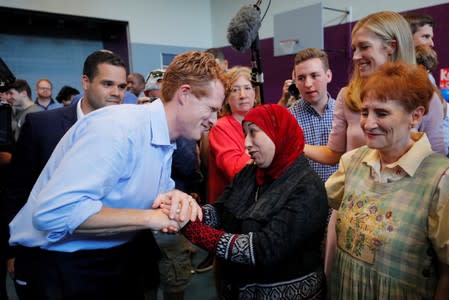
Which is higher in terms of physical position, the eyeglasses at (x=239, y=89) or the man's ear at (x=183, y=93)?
the eyeglasses at (x=239, y=89)

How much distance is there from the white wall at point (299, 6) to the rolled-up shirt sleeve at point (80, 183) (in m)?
4.97

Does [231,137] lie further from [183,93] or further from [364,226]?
[364,226]

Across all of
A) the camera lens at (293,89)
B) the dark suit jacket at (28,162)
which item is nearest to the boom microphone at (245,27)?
the camera lens at (293,89)

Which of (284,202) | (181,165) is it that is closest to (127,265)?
(284,202)

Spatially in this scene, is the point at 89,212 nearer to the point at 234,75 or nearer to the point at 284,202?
the point at 284,202

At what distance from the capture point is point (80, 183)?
3.03 feet

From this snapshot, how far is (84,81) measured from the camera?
2.06 metres

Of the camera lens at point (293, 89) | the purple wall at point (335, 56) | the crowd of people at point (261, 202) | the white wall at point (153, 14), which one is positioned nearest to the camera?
the crowd of people at point (261, 202)

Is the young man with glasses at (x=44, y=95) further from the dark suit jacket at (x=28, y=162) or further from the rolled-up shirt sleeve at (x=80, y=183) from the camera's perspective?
the rolled-up shirt sleeve at (x=80, y=183)

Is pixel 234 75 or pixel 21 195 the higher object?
pixel 234 75

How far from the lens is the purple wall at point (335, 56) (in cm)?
450

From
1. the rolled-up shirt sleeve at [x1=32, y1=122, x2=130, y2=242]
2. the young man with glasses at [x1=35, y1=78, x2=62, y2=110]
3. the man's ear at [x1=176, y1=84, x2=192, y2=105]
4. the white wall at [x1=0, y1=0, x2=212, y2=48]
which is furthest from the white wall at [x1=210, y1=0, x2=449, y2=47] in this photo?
the rolled-up shirt sleeve at [x1=32, y1=122, x2=130, y2=242]

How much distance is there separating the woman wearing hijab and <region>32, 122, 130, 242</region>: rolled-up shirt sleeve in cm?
41

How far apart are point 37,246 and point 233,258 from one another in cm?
61
